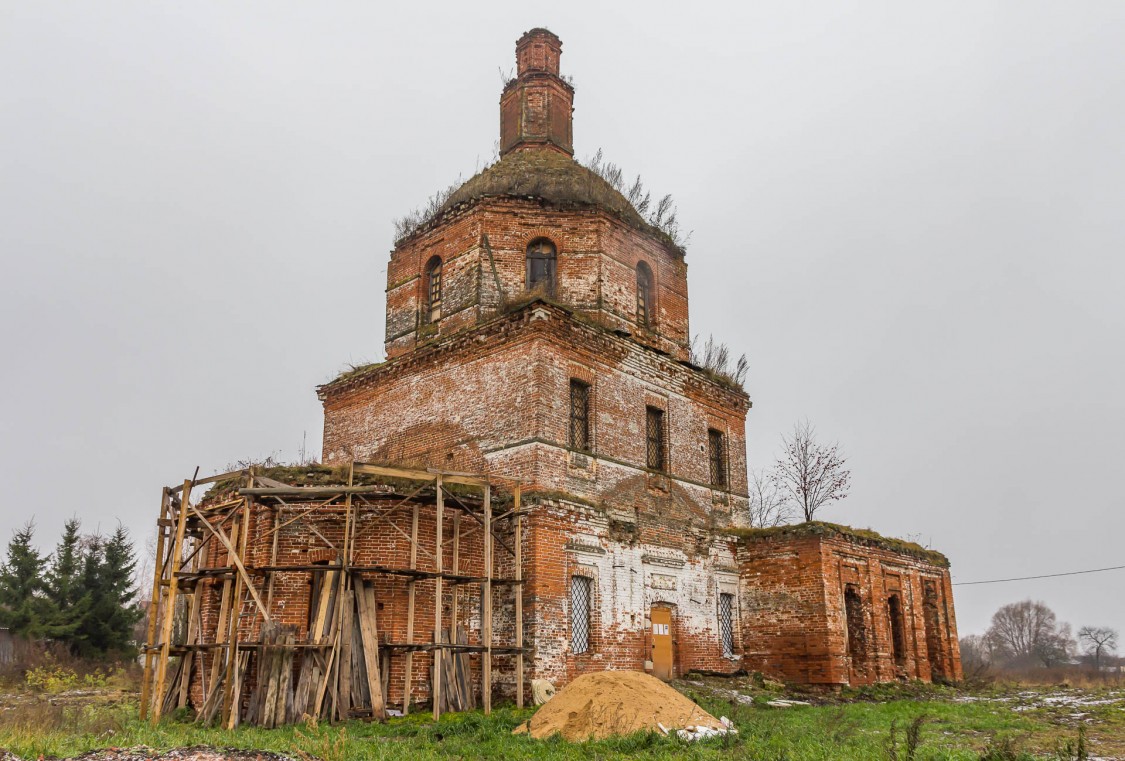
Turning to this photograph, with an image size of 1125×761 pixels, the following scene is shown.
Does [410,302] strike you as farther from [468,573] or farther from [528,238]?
[468,573]

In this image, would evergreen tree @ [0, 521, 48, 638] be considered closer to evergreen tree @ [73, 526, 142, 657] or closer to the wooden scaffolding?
evergreen tree @ [73, 526, 142, 657]

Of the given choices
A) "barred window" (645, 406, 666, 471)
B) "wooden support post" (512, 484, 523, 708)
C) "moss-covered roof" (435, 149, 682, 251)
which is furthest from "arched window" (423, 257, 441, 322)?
"wooden support post" (512, 484, 523, 708)

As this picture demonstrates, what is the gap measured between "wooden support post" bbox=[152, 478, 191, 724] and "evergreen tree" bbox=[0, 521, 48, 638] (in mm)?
16222

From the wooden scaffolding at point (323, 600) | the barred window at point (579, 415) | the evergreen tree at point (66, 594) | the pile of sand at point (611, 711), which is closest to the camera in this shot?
the pile of sand at point (611, 711)

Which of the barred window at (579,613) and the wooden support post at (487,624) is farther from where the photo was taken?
the barred window at (579,613)

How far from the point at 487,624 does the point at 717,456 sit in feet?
26.8

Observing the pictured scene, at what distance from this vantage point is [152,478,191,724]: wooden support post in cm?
1188

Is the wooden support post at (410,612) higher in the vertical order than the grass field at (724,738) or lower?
higher

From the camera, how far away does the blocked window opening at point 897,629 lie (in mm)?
19859

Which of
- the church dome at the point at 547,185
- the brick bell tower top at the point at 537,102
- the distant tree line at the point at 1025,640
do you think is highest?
the brick bell tower top at the point at 537,102

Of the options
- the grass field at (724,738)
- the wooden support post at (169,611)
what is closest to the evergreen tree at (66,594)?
the grass field at (724,738)

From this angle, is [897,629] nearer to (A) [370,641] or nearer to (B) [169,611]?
(A) [370,641]

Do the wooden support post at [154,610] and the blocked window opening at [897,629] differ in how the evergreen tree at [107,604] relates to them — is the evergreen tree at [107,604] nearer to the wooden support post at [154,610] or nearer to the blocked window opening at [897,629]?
the wooden support post at [154,610]

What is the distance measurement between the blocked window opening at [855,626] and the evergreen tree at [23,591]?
2269cm
